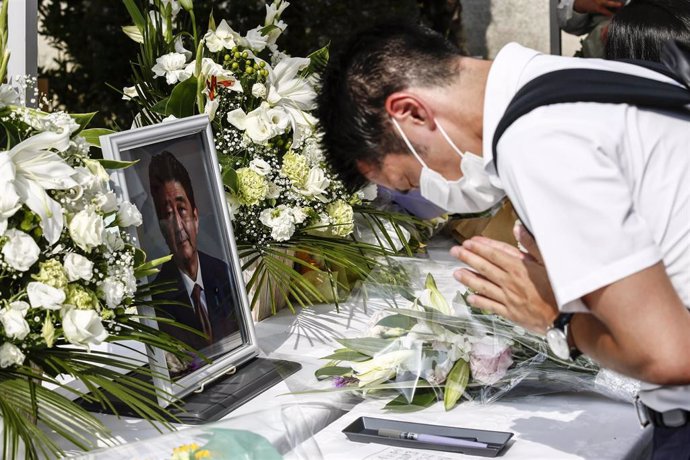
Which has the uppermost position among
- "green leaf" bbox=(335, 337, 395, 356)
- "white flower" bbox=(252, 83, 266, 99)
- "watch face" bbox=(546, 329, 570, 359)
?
"white flower" bbox=(252, 83, 266, 99)

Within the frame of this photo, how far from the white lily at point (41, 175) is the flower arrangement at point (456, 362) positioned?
57 centimetres

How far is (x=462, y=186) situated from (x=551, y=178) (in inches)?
10.4

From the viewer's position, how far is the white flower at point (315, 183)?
2.10 meters

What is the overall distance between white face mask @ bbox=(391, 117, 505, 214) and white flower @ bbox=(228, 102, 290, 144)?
0.79 meters

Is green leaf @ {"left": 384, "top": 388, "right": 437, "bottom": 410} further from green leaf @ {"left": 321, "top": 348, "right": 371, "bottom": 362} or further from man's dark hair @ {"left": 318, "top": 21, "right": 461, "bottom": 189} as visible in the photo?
man's dark hair @ {"left": 318, "top": 21, "right": 461, "bottom": 189}

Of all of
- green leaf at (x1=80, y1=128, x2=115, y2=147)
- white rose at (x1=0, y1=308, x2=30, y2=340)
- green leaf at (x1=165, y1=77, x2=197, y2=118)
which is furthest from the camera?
green leaf at (x1=165, y1=77, x2=197, y2=118)

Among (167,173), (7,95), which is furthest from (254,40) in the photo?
(7,95)

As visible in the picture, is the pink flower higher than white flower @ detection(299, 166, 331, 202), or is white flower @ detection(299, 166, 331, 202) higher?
white flower @ detection(299, 166, 331, 202)

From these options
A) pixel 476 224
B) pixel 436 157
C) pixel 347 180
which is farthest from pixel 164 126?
pixel 476 224

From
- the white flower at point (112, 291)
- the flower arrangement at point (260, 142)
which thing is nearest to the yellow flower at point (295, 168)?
the flower arrangement at point (260, 142)

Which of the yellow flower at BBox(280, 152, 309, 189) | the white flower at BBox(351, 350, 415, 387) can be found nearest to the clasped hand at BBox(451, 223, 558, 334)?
the white flower at BBox(351, 350, 415, 387)

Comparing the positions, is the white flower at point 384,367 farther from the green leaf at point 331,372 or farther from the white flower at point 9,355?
the white flower at point 9,355

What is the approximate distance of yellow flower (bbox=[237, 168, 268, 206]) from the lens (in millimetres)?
1996

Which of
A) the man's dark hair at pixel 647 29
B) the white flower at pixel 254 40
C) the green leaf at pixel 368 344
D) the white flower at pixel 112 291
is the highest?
the white flower at pixel 254 40
